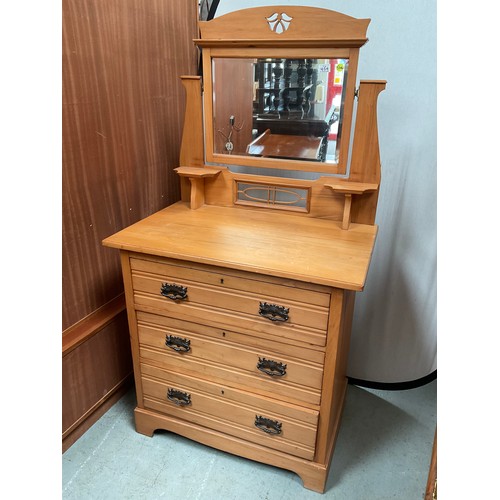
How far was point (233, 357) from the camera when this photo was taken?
1.26 meters

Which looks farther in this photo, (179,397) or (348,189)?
(179,397)

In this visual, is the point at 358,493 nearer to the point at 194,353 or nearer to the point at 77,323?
the point at 194,353

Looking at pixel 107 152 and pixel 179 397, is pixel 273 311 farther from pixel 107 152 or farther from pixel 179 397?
pixel 107 152

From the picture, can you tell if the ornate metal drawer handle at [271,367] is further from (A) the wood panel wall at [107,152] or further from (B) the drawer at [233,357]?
(A) the wood panel wall at [107,152]

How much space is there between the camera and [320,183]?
1.34 m

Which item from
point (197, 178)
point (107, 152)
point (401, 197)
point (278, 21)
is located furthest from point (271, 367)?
point (278, 21)

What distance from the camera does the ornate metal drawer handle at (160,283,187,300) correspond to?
123 cm

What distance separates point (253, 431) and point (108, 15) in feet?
4.63

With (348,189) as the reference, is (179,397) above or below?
below

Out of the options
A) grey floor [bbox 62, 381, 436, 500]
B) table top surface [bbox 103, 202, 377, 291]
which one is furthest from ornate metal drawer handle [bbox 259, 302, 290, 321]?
grey floor [bbox 62, 381, 436, 500]

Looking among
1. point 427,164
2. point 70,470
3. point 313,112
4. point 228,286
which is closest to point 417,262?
point 427,164

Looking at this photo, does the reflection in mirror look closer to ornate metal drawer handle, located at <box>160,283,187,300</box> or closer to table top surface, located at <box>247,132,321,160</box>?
table top surface, located at <box>247,132,321,160</box>

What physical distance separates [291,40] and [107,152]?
2.31ft

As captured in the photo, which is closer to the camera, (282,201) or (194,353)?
(194,353)
